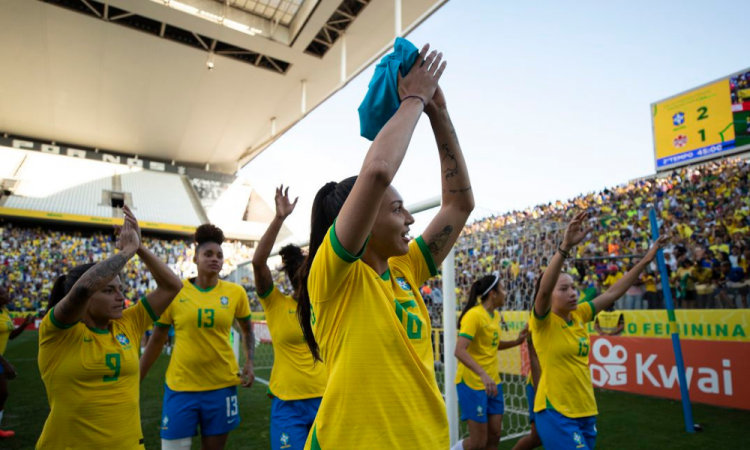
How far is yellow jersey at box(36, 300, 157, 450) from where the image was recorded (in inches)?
111

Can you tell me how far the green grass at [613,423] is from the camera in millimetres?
5762

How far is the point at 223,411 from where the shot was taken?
13.8ft

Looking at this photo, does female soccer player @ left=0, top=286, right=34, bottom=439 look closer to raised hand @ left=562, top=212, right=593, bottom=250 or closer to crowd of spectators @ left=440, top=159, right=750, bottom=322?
crowd of spectators @ left=440, top=159, right=750, bottom=322

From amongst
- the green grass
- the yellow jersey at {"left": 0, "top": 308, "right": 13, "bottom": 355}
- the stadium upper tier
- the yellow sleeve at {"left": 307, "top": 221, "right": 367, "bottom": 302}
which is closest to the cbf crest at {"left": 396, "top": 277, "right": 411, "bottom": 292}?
the yellow sleeve at {"left": 307, "top": 221, "right": 367, "bottom": 302}

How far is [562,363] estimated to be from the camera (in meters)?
3.87

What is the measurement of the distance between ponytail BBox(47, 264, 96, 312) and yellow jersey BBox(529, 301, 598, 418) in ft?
11.1

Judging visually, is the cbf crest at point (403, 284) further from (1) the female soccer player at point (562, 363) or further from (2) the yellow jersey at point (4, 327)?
(2) the yellow jersey at point (4, 327)

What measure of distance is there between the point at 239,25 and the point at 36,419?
743 inches

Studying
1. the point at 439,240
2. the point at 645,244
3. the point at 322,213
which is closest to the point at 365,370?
the point at 322,213

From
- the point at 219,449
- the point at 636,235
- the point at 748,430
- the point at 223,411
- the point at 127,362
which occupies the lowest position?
the point at 748,430

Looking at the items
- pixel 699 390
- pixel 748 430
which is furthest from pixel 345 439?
pixel 699 390

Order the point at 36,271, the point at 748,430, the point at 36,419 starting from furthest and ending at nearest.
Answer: the point at 36,271
the point at 36,419
the point at 748,430

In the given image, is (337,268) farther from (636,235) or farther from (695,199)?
(695,199)

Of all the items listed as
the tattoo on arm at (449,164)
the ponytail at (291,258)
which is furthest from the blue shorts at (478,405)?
the tattoo on arm at (449,164)
